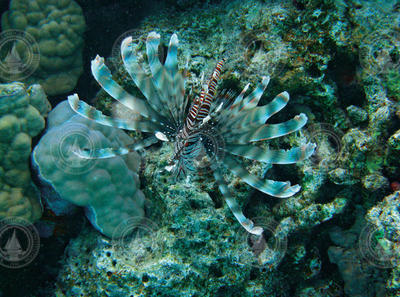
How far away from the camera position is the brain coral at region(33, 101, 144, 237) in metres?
3.11

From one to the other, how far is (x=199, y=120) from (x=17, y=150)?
2.35 meters

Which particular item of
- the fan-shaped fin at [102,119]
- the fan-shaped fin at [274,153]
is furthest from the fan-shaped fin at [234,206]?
the fan-shaped fin at [102,119]

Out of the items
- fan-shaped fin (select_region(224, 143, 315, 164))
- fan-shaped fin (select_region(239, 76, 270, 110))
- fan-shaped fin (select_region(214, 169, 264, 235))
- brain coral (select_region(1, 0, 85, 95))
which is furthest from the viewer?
brain coral (select_region(1, 0, 85, 95))

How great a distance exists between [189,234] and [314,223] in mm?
1627

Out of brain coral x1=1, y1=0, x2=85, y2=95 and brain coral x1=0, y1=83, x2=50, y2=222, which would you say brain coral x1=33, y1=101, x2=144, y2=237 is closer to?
brain coral x1=0, y1=83, x2=50, y2=222

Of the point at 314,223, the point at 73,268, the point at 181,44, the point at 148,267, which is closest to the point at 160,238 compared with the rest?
the point at 148,267

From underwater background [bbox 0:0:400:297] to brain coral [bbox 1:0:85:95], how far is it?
0.08 meters

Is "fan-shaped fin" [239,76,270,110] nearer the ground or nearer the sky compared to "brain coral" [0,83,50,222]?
nearer the sky

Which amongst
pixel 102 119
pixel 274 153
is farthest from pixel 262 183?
pixel 102 119

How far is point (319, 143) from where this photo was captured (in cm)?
362

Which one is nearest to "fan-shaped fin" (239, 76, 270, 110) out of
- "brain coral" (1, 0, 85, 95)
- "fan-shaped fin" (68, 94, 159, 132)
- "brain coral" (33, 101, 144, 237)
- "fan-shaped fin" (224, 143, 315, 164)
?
"fan-shaped fin" (224, 143, 315, 164)

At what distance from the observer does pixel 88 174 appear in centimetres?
318

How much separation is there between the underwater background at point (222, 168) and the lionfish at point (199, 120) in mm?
17

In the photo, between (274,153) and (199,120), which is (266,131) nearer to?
(274,153)
